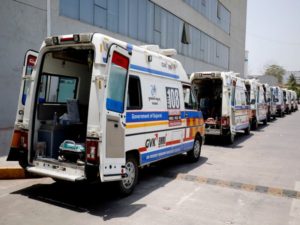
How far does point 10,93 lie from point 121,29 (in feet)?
28.0

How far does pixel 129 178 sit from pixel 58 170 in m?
1.39

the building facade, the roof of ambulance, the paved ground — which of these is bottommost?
the paved ground

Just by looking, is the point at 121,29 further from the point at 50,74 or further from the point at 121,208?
the point at 121,208

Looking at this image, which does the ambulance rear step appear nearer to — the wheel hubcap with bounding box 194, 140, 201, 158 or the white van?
the wheel hubcap with bounding box 194, 140, 201, 158

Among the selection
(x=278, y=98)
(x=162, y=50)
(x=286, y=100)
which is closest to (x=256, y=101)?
(x=278, y=98)

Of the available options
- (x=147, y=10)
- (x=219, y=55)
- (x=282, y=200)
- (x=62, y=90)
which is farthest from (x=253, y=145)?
(x=219, y=55)

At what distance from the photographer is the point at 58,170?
18.9 feet

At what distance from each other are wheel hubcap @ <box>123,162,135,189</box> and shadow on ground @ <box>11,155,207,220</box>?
22 centimetres

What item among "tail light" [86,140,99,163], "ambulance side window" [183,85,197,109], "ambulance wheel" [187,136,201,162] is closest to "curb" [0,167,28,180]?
"tail light" [86,140,99,163]

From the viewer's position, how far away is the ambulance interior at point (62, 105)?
6.30 meters

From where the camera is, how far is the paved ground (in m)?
5.30

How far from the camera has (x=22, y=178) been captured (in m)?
7.45

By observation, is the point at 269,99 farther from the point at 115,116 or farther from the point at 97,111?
the point at 97,111

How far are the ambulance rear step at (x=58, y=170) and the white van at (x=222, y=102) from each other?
7.48 meters
